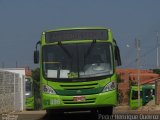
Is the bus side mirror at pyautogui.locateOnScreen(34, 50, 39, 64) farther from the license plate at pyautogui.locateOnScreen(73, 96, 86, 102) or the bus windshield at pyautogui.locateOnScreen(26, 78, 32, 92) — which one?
the bus windshield at pyautogui.locateOnScreen(26, 78, 32, 92)

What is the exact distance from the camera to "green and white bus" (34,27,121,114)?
19.4 metres

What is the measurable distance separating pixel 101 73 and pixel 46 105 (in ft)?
7.68

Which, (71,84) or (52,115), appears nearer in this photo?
(71,84)

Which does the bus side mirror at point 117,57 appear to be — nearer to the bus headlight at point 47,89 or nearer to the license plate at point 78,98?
the license plate at point 78,98

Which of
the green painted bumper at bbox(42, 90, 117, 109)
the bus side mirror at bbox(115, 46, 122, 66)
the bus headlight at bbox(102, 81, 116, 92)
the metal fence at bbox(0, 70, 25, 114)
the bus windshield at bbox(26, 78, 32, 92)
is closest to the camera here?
the green painted bumper at bbox(42, 90, 117, 109)

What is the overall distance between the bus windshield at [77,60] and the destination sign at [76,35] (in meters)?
0.30

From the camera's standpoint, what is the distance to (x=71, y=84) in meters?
19.4

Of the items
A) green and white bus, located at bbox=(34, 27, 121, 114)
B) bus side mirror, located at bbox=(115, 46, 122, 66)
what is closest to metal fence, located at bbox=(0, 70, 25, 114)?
green and white bus, located at bbox=(34, 27, 121, 114)

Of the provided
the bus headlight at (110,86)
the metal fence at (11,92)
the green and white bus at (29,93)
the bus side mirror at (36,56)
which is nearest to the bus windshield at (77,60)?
the bus side mirror at (36,56)

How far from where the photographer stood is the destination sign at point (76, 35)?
796 inches

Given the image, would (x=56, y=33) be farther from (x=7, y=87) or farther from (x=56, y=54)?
(x=7, y=87)

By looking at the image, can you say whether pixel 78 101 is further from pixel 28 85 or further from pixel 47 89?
pixel 28 85

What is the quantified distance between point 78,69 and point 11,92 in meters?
12.7

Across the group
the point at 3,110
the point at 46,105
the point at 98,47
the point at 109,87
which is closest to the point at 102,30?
the point at 98,47
